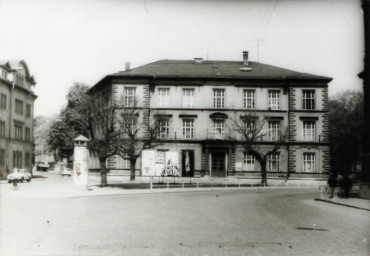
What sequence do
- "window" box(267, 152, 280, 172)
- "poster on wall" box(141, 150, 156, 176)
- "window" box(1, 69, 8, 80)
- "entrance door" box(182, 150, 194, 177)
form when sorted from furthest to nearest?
"entrance door" box(182, 150, 194, 177) < "poster on wall" box(141, 150, 156, 176) < "window" box(267, 152, 280, 172) < "window" box(1, 69, 8, 80)

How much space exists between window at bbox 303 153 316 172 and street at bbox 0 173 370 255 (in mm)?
1164

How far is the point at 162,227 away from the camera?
37.6 feet

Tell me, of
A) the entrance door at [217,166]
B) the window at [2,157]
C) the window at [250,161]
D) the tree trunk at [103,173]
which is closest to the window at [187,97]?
the window at [250,161]

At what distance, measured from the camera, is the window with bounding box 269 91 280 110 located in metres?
15.9

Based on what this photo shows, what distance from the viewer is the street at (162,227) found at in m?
9.24

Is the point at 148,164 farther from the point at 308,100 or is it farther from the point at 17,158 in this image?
the point at 17,158

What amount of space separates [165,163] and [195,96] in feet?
10.5

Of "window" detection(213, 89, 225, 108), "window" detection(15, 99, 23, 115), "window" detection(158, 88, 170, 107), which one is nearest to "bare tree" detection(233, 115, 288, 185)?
"window" detection(213, 89, 225, 108)

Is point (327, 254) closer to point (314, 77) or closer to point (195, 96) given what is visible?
point (314, 77)

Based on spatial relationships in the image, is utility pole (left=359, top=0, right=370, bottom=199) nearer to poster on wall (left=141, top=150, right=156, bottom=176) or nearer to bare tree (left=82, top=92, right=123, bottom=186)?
bare tree (left=82, top=92, right=123, bottom=186)

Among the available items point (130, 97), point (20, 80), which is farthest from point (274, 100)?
point (20, 80)

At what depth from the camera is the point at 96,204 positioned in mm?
16203

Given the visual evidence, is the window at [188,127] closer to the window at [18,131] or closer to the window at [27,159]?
the window at [27,159]

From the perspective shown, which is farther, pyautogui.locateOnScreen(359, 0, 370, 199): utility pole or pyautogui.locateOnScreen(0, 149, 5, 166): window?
pyautogui.locateOnScreen(359, 0, 370, 199): utility pole
